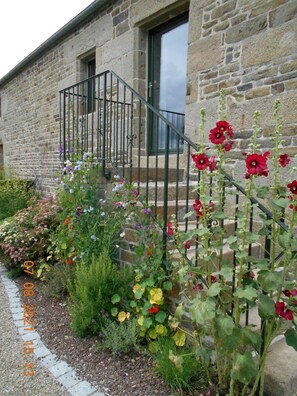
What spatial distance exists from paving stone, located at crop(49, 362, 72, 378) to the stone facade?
2.77 metres

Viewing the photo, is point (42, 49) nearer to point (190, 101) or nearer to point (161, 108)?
point (161, 108)

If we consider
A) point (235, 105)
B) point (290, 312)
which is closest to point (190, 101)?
point (235, 105)

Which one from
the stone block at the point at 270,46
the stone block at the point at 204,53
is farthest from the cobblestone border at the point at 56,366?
the stone block at the point at 204,53

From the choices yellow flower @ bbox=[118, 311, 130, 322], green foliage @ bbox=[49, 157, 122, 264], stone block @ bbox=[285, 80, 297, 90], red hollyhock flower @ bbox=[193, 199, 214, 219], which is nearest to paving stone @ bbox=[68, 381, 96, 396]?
yellow flower @ bbox=[118, 311, 130, 322]

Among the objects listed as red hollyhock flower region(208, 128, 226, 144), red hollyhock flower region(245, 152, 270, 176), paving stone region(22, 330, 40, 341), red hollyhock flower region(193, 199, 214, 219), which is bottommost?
paving stone region(22, 330, 40, 341)

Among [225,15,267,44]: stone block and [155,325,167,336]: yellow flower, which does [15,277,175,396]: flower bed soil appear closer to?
[155,325,167,336]: yellow flower

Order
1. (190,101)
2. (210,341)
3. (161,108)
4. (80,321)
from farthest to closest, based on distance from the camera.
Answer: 1. (161,108)
2. (190,101)
3. (80,321)
4. (210,341)

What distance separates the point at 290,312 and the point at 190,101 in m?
3.29

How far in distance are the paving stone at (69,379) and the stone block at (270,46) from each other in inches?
A: 137

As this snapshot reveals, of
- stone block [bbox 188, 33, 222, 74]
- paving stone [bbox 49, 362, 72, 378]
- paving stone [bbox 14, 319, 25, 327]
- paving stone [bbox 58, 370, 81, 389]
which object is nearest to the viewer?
paving stone [bbox 58, 370, 81, 389]

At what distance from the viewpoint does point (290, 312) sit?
157cm

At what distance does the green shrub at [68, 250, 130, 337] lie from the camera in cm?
261

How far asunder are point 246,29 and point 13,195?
6.25 meters

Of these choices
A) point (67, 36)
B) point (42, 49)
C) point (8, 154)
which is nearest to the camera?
point (67, 36)
